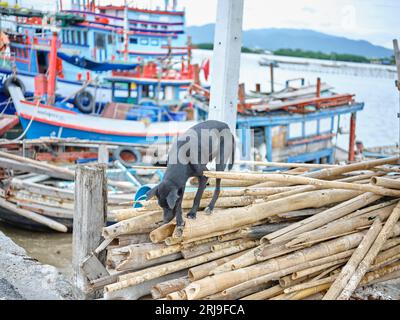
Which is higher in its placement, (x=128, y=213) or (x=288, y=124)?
(x=128, y=213)

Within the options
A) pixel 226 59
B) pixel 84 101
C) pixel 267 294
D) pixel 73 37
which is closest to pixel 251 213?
pixel 267 294

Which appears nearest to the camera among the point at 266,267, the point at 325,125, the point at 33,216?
the point at 266,267

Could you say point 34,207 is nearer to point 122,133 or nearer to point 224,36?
point 122,133

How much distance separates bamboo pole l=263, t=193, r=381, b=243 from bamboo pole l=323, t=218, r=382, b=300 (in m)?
0.24

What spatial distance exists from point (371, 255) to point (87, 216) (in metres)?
2.40

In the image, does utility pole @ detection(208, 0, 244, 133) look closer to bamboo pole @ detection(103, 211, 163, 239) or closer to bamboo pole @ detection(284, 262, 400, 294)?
bamboo pole @ detection(103, 211, 163, 239)

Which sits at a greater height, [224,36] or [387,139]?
[224,36]

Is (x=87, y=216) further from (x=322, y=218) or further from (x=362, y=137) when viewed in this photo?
(x=362, y=137)

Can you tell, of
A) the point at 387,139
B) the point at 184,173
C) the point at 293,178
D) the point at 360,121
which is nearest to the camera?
the point at 184,173

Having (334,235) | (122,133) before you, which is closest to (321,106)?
(122,133)

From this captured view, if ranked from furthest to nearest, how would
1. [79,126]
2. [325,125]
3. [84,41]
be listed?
[84,41]
[79,126]
[325,125]

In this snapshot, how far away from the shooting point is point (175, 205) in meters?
3.44

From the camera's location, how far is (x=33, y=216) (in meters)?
10.6
